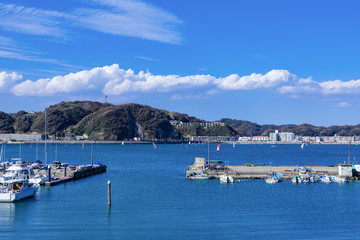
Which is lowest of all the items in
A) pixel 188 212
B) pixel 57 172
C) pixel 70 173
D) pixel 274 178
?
pixel 188 212

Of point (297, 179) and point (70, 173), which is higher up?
point (70, 173)

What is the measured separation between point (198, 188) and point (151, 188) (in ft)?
23.1

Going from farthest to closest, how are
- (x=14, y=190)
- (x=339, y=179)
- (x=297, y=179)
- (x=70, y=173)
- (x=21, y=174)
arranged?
1. (x=70, y=173)
2. (x=339, y=179)
3. (x=297, y=179)
4. (x=21, y=174)
5. (x=14, y=190)

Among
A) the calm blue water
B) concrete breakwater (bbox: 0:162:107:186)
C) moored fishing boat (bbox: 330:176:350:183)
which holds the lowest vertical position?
the calm blue water

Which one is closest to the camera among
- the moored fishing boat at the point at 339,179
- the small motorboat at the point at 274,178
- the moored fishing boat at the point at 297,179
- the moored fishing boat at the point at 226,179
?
the small motorboat at the point at 274,178

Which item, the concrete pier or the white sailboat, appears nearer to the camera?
the white sailboat

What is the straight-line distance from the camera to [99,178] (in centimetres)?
7675

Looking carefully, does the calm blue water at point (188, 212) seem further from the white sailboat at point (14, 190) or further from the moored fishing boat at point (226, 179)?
the moored fishing boat at point (226, 179)

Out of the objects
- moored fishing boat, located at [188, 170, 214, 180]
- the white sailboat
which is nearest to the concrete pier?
the white sailboat

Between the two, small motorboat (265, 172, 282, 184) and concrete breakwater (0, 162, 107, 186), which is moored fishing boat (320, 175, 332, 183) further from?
concrete breakwater (0, 162, 107, 186)

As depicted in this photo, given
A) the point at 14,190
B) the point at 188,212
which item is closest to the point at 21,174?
the point at 14,190

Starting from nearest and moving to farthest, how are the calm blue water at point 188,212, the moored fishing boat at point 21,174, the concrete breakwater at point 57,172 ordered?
1. the calm blue water at point 188,212
2. the moored fishing boat at point 21,174
3. the concrete breakwater at point 57,172

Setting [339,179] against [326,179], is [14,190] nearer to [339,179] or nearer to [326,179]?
[326,179]

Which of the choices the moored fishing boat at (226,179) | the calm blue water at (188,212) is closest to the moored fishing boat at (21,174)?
the calm blue water at (188,212)
